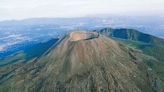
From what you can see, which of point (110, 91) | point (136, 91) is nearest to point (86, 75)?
point (110, 91)

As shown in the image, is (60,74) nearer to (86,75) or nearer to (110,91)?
(86,75)

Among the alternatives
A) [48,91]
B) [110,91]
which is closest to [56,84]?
[48,91]

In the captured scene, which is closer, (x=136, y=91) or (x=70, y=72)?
(x=136, y=91)

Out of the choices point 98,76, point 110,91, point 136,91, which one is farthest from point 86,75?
point 136,91

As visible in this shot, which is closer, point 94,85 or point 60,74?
point 94,85

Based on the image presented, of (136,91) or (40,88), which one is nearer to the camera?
(136,91)

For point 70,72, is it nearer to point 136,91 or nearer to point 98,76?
point 98,76

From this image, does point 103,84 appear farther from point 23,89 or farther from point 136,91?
point 23,89
